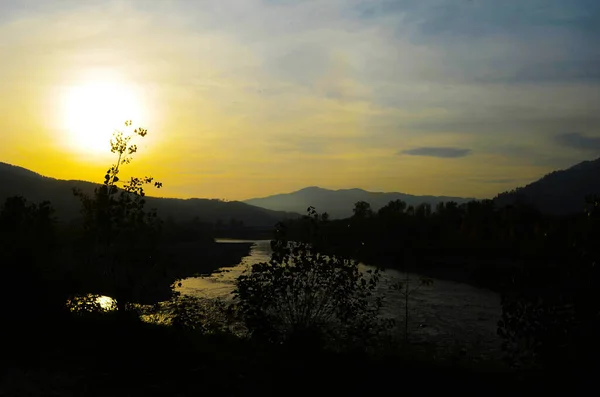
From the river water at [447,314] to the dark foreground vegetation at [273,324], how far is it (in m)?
2.90

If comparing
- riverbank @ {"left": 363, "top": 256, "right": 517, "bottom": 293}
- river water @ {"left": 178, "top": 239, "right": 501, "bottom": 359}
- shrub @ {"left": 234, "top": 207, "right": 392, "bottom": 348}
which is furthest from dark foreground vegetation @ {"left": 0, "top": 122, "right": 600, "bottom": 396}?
riverbank @ {"left": 363, "top": 256, "right": 517, "bottom": 293}

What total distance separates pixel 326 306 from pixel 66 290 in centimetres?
602

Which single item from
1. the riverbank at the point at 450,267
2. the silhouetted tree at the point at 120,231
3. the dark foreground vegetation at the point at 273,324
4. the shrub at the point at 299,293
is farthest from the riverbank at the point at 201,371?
the riverbank at the point at 450,267

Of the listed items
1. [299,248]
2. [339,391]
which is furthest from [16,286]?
[339,391]

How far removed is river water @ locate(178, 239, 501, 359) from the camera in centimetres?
2250

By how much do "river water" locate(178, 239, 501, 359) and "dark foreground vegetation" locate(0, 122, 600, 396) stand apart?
9.51ft

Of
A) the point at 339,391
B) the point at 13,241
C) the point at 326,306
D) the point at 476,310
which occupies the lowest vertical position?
the point at 476,310

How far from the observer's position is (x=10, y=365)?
925 cm

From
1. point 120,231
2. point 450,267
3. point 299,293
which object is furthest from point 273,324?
point 450,267

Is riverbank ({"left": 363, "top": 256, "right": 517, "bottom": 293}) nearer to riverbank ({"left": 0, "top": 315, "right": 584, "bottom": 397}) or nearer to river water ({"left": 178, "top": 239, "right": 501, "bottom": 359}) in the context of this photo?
river water ({"left": 178, "top": 239, "right": 501, "bottom": 359})

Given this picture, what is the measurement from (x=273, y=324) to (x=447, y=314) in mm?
22445

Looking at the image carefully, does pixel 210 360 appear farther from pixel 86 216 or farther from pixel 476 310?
pixel 476 310

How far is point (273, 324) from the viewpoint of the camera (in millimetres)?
10852

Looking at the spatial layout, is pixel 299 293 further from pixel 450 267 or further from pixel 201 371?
pixel 450 267
